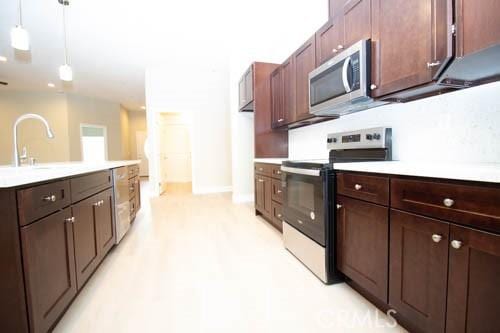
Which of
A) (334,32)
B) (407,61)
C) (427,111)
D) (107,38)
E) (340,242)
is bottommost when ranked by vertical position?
(340,242)

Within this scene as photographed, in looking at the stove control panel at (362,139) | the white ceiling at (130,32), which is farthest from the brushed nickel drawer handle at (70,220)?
the white ceiling at (130,32)

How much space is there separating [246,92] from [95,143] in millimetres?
6842

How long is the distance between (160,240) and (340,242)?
1.92 meters

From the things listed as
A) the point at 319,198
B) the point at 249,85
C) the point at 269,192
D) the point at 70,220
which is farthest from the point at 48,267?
the point at 249,85

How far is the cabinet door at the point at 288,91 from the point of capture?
9.19ft

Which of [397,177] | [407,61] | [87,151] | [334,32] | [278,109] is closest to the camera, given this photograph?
[397,177]

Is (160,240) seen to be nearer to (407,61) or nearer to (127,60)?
(407,61)

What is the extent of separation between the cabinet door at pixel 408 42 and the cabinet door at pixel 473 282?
2.78 ft

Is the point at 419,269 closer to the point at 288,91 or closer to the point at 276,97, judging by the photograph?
the point at 288,91

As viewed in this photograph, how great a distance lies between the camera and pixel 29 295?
1025 millimetres

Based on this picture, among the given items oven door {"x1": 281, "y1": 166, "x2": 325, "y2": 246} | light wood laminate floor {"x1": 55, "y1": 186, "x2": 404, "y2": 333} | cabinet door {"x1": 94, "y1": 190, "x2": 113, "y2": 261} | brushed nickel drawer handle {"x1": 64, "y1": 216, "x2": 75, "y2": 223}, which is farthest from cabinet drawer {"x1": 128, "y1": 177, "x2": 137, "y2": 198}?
oven door {"x1": 281, "y1": 166, "x2": 325, "y2": 246}

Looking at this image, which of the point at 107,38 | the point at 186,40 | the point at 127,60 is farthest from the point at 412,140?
the point at 127,60

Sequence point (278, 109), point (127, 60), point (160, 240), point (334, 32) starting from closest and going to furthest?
point (334, 32) → point (160, 240) → point (278, 109) → point (127, 60)

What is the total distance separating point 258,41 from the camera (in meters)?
4.24
